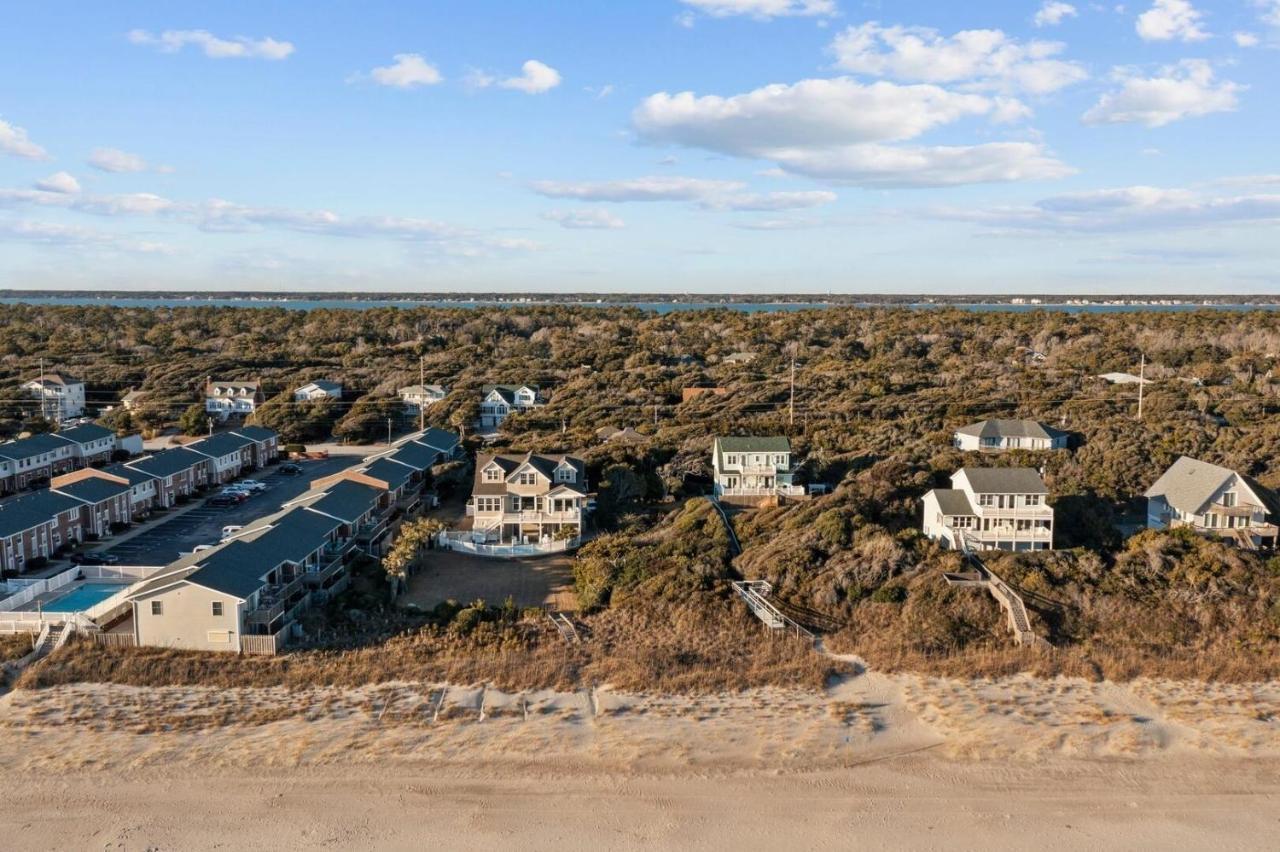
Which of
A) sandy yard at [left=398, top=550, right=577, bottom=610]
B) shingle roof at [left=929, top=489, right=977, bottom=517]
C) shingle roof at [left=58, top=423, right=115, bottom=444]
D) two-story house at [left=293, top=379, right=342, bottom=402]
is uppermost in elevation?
two-story house at [left=293, top=379, right=342, bottom=402]

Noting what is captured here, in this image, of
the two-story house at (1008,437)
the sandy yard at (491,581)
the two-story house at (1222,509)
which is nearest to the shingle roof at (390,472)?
the sandy yard at (491,581)

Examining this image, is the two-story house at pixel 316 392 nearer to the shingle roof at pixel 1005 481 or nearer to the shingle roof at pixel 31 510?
the shingle roof at pixel 31 510

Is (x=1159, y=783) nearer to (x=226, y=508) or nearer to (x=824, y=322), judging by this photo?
(x=226, y=508)

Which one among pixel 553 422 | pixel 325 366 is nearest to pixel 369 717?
pixel 553 422

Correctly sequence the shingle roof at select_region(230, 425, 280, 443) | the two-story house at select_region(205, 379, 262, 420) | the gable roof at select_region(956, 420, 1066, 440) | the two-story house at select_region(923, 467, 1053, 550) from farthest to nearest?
the two-story house at select_region(205, 379, 262, 420) → the shingle roof at select_region(230, 425, 280, 443) → the gable roof at select_region(956, 420, 1066, 440) → the two-story house at select_region(923, 467, 1053, 550)

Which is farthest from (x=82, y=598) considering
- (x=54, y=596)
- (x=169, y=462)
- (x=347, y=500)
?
(x=169, y=462)

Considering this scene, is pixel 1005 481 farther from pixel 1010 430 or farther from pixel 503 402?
pixel 503 402

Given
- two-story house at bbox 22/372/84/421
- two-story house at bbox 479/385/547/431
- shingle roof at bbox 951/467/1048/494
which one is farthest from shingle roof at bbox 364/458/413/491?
two-story house at bbox 22/372/84/421

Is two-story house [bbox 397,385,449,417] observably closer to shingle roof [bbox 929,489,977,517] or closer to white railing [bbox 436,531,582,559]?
→ white railing [bbox 436,531,582,559]
